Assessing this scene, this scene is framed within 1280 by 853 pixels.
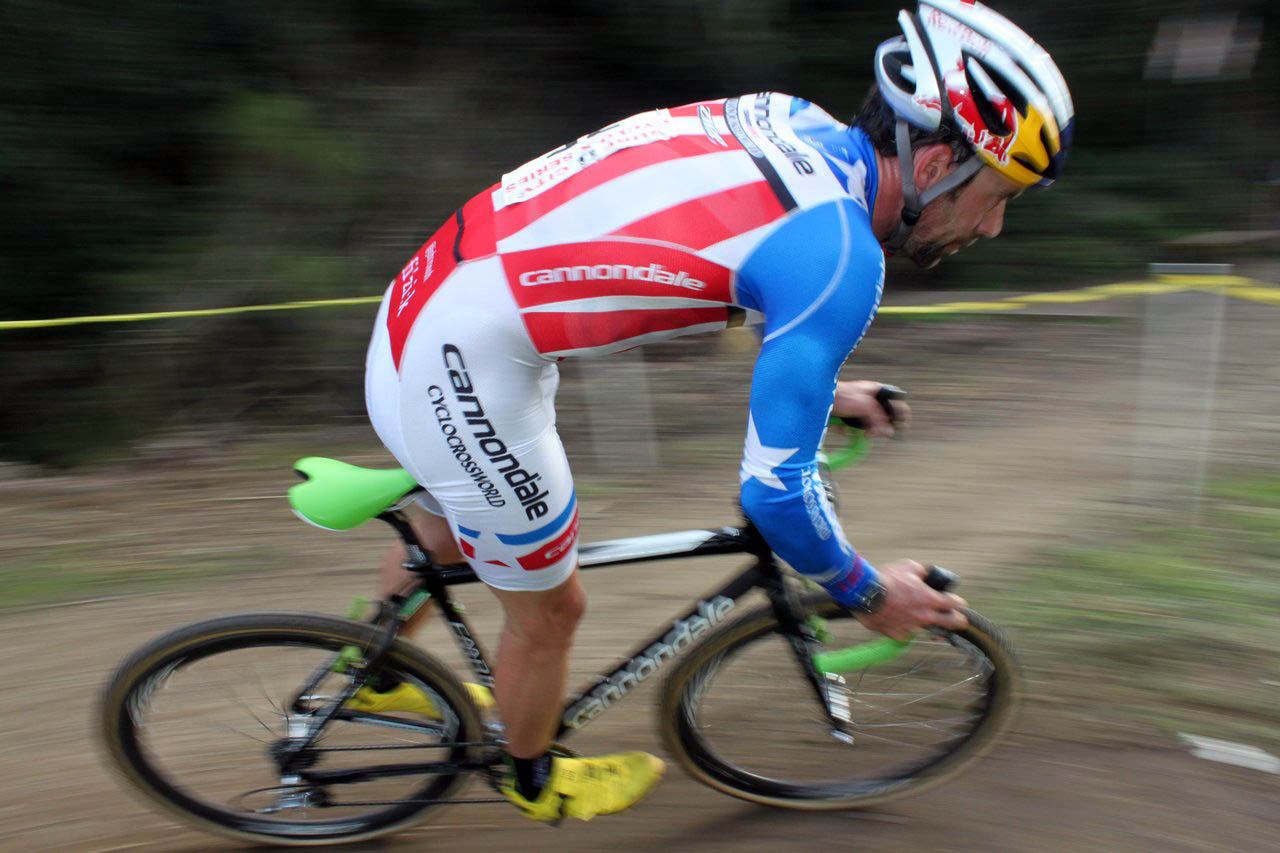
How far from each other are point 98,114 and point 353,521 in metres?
5.98

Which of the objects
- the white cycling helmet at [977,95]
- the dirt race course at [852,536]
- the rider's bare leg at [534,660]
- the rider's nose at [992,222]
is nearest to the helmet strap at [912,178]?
the white cycling helmet at [977,95]

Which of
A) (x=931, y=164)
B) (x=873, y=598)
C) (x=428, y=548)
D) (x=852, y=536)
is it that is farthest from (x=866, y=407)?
(x=852, y=536)

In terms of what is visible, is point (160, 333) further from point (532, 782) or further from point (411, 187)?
point (532, 782)

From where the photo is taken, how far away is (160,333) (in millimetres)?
6473

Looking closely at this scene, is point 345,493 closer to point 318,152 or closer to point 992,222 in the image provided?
point 992,222

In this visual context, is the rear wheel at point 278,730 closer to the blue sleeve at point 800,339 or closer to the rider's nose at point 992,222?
the blue sleeve at point 800,339

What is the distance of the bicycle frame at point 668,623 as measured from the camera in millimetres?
2498

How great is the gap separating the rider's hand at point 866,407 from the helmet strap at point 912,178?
1.54ft

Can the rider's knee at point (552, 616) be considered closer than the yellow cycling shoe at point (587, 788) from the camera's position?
Yes

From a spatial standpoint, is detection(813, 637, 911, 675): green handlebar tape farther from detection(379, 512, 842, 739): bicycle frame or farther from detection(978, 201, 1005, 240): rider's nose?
detection(978, 201, 1005, 240): rider's nose

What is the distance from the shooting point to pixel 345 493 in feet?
7.92

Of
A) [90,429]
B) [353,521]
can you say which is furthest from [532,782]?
[90,429]

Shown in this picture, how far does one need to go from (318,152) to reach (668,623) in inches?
209

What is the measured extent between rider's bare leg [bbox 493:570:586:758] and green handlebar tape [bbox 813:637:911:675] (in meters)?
0.63
